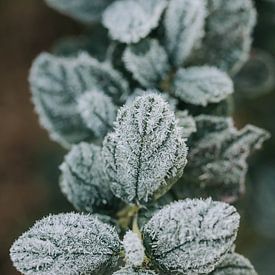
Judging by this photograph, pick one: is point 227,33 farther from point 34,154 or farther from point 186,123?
point 34,154

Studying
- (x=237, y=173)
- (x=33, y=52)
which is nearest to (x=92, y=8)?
(x=237, y=173)

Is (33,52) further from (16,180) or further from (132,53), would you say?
(132,53)

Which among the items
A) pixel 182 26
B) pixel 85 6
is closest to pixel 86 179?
pixel 182 26

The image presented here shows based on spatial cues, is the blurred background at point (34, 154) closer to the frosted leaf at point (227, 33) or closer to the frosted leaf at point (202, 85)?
the frosted leaf at point (227, 33)

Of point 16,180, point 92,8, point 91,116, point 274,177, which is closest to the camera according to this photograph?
point 91,116

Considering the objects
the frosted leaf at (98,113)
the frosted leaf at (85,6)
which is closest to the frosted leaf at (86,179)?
the frosted leaf at (98,113)
